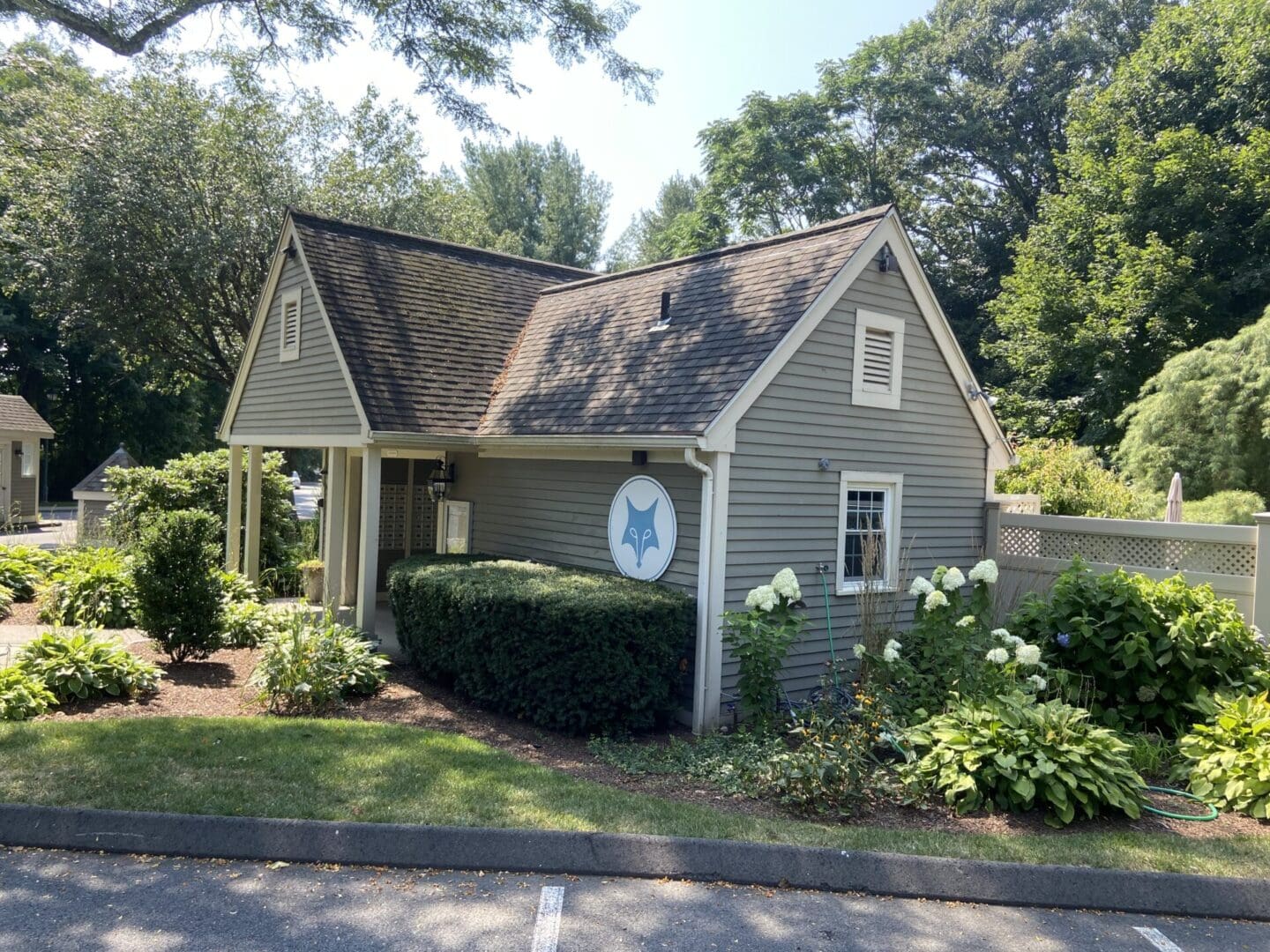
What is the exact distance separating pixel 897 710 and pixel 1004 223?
101 ft

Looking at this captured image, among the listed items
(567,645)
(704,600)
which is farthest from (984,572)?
(567,645)

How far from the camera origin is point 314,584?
571 inches

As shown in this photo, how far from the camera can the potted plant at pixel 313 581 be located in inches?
568

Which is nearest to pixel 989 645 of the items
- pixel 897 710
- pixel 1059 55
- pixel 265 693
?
pixel 897 710

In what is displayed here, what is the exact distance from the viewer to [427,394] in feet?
37.8

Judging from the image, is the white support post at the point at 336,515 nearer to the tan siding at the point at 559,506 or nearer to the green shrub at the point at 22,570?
the tan siding at the point at 559,506

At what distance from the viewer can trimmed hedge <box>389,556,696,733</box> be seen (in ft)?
25.4

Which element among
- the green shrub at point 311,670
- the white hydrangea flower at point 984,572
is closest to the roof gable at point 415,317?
the green shrub at point 311,670

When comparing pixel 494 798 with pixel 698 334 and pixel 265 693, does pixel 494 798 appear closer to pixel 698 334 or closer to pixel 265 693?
pixel 265 693

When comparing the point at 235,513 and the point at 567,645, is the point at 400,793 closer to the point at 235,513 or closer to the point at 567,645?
the point at 567,645

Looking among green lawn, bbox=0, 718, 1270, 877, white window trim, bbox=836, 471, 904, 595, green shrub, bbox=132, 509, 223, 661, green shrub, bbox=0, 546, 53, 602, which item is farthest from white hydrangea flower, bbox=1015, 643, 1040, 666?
green shrub, bbox=0, 546, 53, 602

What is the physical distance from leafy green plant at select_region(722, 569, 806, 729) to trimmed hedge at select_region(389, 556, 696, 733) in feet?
Answer: 2.30

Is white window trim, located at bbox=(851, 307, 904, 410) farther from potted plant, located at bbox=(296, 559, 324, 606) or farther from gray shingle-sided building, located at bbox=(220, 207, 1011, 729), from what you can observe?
potted plant, located at bbox=(296, 559, 324, 606)

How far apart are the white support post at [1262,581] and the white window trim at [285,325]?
1237cm
